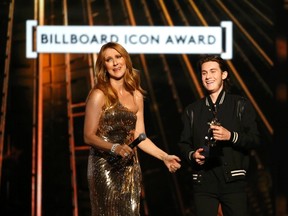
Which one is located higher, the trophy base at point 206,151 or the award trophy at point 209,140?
the award trophy at point 209,140

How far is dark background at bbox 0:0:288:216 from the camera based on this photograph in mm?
4844

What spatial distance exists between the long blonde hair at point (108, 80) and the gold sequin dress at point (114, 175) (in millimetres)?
66

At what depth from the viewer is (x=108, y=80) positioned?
3.39m

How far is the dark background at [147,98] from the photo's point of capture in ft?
15.9

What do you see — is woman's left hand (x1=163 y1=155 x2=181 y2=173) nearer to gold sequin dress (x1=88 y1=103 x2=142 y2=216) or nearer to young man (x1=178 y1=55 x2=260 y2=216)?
young man (x1=178 y1=55 x2=260 y2=216)

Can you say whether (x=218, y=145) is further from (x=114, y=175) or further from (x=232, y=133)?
(x=114, y=175)

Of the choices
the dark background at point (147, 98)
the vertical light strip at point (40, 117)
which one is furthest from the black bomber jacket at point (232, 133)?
the vertical light strip at point (40, 117)

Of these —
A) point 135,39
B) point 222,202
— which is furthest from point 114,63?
point 135,39

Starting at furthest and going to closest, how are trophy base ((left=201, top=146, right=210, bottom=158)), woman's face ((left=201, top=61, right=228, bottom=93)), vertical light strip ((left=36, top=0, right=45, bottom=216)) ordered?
vertical light strip ((left=36, top=0, right=45, bottom=216)) → woman's face ((left=201, top=61, right=228, bottom=93)) → trophy base ((left=201, top=146, right=210, bottom=158))

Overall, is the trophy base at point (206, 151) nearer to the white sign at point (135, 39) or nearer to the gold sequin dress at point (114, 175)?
the gold sequin dress at point (114, 175)

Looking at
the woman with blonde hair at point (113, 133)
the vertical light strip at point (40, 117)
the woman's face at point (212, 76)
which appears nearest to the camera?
the woman's face at point (212, 76)

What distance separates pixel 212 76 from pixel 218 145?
0.36 meters

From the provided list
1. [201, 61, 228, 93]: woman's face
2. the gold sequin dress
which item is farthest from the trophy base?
the gold sequin dress

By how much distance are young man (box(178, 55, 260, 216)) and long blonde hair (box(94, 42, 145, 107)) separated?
0.38 metres
